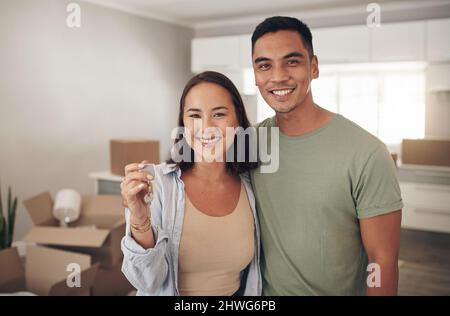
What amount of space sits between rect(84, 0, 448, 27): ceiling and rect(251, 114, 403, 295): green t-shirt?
172 millimetres

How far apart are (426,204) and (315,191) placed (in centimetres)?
17

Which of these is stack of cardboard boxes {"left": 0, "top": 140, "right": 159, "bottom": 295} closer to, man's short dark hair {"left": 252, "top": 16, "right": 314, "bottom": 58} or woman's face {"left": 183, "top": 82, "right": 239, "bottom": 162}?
woman's face {"left": 183, "top": 82, "right": 239, "bottom": 162}

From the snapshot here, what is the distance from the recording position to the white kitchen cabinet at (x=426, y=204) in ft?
1.89

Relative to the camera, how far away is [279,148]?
21.8 inches

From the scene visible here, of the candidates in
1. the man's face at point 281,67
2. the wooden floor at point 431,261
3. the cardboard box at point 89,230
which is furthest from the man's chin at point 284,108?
the cardboard box at point 89,230

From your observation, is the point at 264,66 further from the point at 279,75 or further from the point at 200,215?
the point at 200,215

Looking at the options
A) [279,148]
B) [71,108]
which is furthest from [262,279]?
[71,108]

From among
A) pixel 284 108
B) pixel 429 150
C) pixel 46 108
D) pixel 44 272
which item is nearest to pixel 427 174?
pixel 429 150

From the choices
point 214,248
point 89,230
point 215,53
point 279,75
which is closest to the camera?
point 279,75

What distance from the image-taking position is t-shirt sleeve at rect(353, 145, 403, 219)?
507mm

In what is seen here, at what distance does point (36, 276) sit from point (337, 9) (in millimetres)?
910

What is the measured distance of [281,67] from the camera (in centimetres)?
49

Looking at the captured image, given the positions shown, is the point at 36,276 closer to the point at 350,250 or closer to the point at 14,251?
the point at 14,251

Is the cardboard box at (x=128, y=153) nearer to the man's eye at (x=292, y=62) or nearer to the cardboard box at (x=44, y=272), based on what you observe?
the cardboard box at (x=44, y=272)
